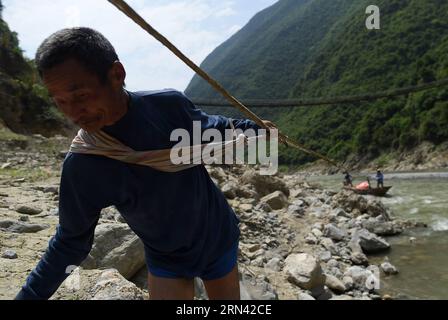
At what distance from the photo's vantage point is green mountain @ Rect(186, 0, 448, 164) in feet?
123

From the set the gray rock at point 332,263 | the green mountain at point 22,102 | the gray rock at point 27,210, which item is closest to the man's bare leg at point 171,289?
the gray rock at point 27,210

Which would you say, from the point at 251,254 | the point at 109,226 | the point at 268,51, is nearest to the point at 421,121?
the point at 251,254

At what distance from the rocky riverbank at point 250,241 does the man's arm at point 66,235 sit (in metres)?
1.00

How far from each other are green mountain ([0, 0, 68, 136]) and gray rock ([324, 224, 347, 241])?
12.4 m

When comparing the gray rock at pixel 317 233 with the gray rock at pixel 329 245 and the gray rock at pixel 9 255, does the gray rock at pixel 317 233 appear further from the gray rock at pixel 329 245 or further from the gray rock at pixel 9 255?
the gray rock at pixel 9 255

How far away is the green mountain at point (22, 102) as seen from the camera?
15.9 meters

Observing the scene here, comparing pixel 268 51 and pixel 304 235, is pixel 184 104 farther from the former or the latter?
pixel 268 51

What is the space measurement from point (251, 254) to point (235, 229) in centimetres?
381

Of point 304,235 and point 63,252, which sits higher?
point 63,252

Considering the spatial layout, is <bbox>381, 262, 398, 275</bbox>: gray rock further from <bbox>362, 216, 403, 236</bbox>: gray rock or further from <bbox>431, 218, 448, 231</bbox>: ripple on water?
<bbox>431, 218, 448, 231</bbox>: ripple on water

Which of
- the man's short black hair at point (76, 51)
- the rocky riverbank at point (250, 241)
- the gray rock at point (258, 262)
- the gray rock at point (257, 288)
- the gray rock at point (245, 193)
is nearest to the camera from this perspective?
the man's short black hair at point (76, 51)

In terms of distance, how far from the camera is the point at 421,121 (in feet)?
115

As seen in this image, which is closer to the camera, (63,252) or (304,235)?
(63,252)
